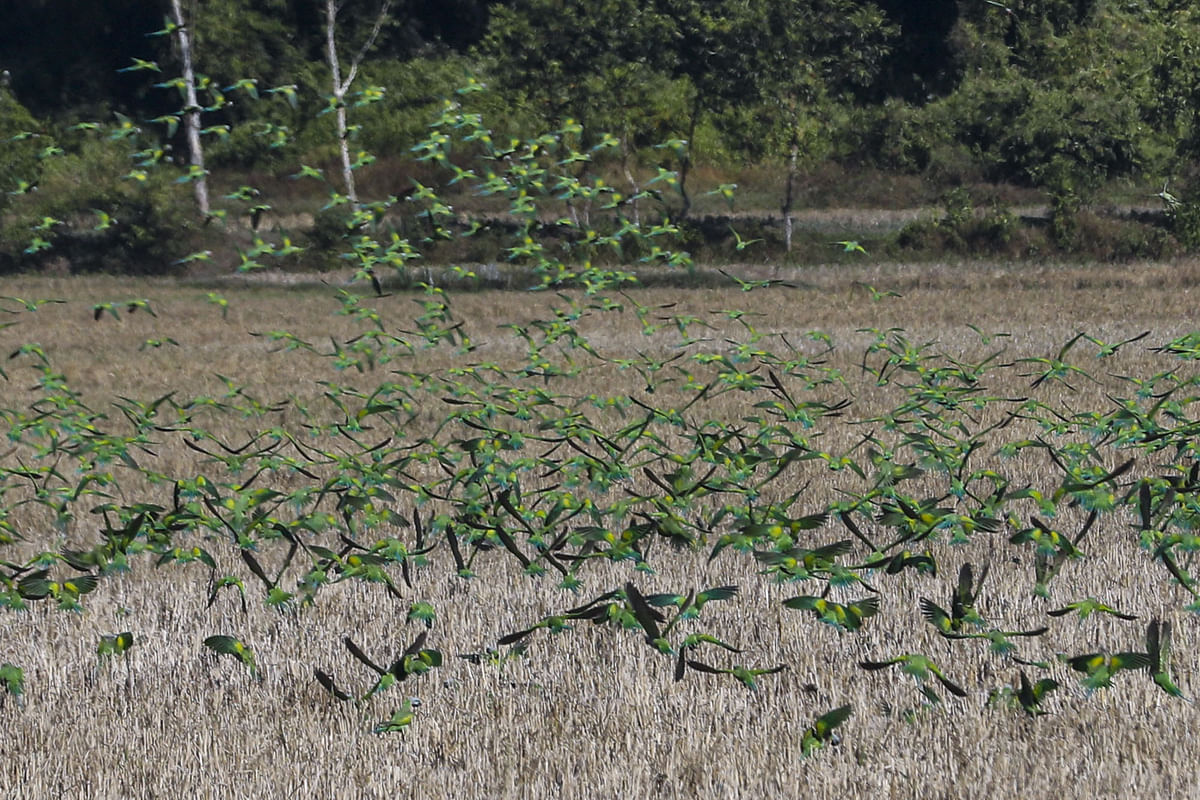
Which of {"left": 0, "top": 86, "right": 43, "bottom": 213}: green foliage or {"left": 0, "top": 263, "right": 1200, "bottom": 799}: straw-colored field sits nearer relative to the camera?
{"left": 0, "top": 263, "right": 1200, "bottom": 799}: straw-colored field

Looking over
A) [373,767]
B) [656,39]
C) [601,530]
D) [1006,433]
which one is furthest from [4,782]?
[656,39]

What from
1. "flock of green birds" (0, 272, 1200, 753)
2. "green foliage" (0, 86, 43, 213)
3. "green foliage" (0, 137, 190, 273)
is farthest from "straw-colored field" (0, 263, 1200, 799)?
"green foliage" (0, 86, 43, 213)

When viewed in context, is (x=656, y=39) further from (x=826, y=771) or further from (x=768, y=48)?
(x=826, y=771)

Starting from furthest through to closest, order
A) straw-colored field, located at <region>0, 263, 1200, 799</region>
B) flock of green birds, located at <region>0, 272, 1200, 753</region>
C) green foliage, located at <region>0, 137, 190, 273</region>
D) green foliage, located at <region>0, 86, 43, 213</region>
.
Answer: green foliage, located at <region>0, 86, 43, 213</region>, green foliage, located at <region>0, 137, 190, 273</region>, flock of green birds, located at <region>0, 272, 1200, 753</region>, straw-colored field, located at <region>0, 263, 1200, 799</region>

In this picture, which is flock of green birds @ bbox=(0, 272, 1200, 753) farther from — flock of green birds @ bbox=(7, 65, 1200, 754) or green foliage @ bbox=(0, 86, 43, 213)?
green foliage @ bbox=(0, 86, 43, 213)

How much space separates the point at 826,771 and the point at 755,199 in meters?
31.4

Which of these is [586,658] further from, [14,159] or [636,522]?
[14,159]

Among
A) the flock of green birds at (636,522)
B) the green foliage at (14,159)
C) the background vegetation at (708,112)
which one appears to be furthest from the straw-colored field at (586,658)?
the green foliage at (14,159)

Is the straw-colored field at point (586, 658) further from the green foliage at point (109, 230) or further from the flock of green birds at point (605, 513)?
the green foliage at point (109, 230)

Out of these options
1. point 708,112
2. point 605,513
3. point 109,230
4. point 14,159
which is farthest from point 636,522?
point 708,112

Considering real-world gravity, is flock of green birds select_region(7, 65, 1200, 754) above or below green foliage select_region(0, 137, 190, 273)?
above

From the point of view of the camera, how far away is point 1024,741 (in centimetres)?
425

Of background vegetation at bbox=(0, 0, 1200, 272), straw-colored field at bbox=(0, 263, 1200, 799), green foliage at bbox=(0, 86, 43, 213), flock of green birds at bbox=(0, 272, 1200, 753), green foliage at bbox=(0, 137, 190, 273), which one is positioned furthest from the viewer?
green foliage at bbox=(0, 86, 43, 213)

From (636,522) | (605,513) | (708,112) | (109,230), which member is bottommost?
(109,230)
